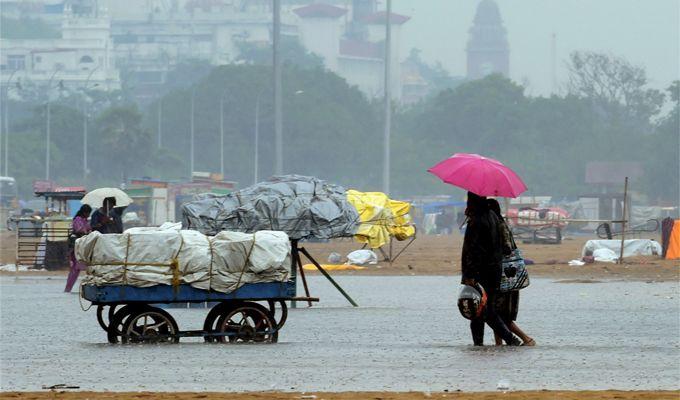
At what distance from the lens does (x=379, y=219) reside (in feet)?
89.5

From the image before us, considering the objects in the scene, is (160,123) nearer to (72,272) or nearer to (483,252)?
(72,272)

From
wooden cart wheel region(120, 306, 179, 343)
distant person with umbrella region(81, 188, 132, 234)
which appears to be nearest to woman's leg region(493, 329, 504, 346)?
wooden cart wheel region(120, 306, 179, 343)

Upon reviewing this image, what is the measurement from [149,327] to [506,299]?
318cm

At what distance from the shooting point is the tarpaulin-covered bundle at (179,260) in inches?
590

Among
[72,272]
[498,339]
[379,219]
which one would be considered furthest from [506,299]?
[379,219]

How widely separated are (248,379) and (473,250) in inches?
120

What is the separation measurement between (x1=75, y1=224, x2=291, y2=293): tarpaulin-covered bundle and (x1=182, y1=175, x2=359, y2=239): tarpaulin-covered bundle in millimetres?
4543


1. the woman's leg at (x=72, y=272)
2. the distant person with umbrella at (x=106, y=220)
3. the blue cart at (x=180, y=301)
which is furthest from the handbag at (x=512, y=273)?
the woman's leg at (x=72, y=272)

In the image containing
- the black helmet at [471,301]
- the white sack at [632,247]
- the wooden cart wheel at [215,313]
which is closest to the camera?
the black helmet at [471,301]

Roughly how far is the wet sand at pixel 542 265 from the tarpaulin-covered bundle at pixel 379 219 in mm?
2997

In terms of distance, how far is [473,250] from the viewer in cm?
1409

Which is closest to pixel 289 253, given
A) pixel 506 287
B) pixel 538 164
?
pixel 506 287

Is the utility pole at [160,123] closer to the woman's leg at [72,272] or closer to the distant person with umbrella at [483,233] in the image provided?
the woman's leg at [72,272]

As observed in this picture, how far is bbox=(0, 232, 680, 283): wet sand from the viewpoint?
30.4m
